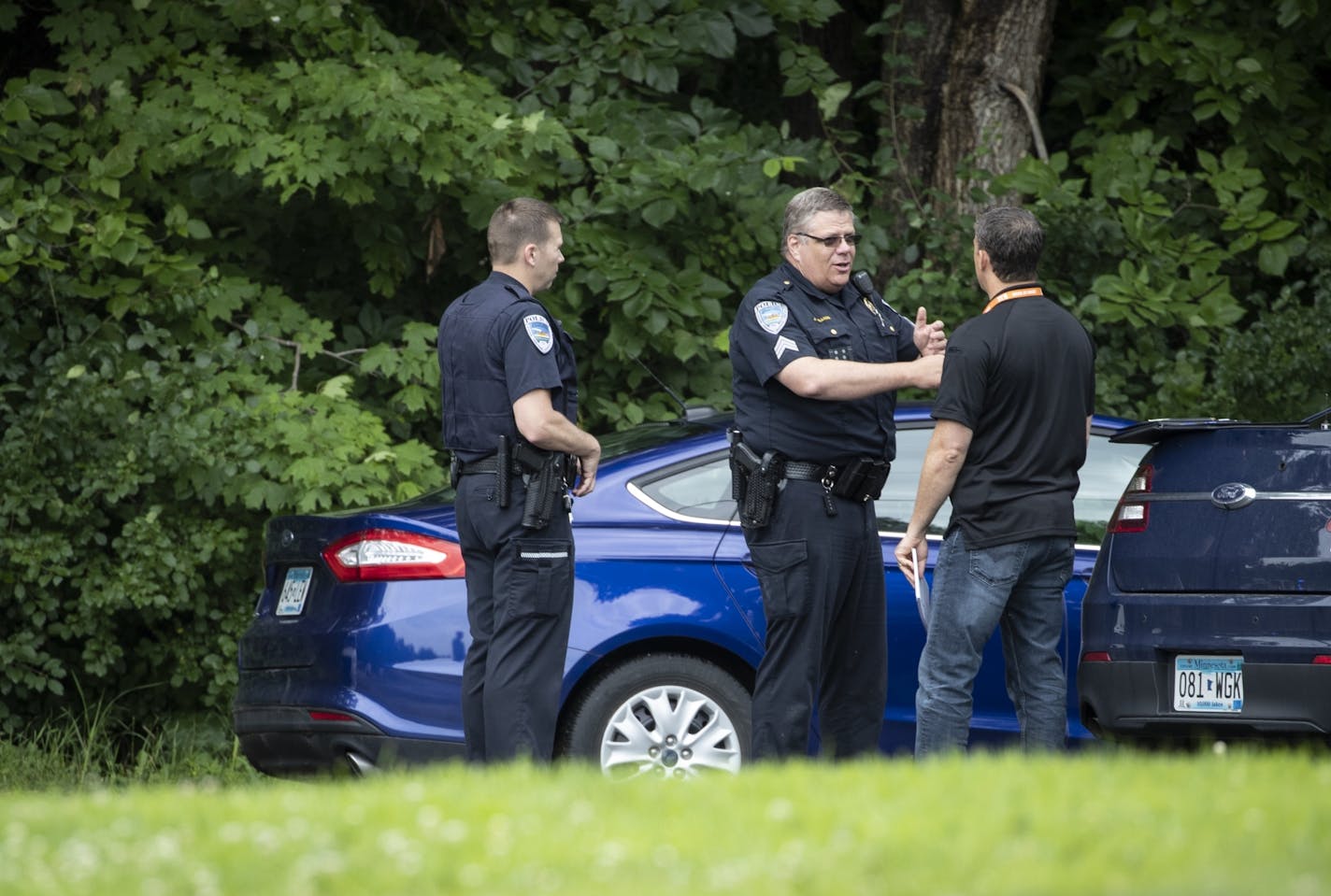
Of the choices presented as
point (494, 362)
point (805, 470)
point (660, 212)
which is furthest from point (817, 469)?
point (660, 212)

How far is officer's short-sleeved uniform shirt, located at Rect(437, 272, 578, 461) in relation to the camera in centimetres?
535

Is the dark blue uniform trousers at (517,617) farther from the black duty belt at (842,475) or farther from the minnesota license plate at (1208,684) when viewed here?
the minnesota license plate at (1208,684)

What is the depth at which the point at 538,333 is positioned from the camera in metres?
5.38

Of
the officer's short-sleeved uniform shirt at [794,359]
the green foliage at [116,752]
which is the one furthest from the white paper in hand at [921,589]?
the green foliage at [116,752]

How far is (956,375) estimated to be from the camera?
503cm

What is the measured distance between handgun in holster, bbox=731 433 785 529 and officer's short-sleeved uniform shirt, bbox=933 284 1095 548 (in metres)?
0.56

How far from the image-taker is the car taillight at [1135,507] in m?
5.46

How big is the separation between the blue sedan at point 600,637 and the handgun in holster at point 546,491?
53 cm

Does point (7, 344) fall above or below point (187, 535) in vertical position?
above

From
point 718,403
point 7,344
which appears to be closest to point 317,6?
point 7,344

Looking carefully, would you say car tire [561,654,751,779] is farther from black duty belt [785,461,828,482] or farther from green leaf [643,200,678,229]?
green leaf [643,200,678,229]

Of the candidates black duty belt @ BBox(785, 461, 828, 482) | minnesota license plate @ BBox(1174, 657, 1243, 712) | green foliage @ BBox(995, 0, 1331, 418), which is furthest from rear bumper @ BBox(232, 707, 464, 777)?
green foliage @ BBox(995, 0, 1331, 418)

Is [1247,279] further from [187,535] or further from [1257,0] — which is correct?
[187,535]

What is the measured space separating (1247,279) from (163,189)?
6.05 metres
